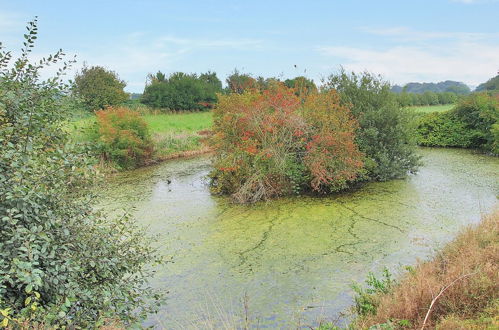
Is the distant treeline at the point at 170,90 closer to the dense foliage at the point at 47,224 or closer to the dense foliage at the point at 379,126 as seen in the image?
the dense foliage at the point at 379,126

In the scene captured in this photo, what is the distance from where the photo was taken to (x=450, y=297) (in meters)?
4.46

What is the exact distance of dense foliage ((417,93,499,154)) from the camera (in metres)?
20.1

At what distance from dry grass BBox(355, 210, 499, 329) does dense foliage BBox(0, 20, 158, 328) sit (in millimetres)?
2712

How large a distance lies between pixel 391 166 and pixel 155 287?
9.66 meters

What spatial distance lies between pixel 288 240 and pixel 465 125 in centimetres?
1804

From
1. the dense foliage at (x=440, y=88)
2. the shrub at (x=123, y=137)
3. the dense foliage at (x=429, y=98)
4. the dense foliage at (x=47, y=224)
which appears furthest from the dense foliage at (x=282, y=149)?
the dense foliage at (x=440, y=88)

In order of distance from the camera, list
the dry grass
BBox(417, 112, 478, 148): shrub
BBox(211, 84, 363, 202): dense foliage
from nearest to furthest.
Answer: the dry grass < BBox(211, 84, 363, 202): dense foliage < BBox(417, 112, 478, 148): shrub

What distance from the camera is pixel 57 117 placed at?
3928 millimetres

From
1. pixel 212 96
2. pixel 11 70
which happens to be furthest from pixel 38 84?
pixel 212 96

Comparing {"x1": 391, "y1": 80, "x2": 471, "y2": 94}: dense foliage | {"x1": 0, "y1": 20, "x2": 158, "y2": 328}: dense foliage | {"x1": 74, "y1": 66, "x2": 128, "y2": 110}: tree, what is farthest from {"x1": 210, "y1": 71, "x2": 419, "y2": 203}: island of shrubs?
{"x1": 391, "y1": 80, "x2": 471, "y2": 94}: dense foliage

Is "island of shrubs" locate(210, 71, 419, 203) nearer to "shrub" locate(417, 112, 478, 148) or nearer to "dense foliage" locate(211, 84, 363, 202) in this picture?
"dense foliage" locate(211, 84, 363, 202)

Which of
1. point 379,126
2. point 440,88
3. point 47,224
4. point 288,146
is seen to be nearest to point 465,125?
point 379,126

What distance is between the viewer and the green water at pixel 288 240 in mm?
5703

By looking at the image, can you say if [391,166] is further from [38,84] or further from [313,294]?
[38,84]
